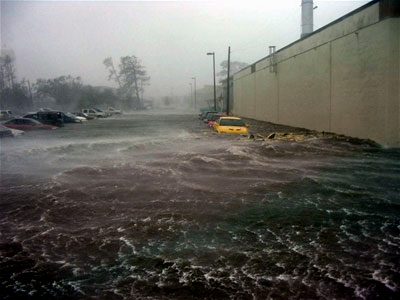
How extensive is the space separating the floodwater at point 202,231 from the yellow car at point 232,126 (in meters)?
9.52

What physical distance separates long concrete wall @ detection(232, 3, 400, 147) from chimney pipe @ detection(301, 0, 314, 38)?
771 cm

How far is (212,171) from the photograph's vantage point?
12227 millimetres

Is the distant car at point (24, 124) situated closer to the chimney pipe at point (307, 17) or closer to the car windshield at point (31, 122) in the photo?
the car windshield at point (31, 122)

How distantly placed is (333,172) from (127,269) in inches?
330

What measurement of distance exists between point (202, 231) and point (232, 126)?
1717 cm

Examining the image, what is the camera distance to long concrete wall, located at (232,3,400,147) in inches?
650

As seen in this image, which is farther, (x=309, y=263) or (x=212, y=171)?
(x=212, y=171)

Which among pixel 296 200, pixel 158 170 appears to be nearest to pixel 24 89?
A: pixel 158 170

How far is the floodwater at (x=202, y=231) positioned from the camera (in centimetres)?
456

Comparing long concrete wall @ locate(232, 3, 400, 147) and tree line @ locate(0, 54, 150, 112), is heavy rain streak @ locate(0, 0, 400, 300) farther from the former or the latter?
tree line @ locate(0, 54, 150, 112)

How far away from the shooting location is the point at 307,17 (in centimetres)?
3897

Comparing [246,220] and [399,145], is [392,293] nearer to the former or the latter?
[246,220]

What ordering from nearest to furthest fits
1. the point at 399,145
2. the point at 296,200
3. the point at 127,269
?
the point at 127,269
the point at 296,200
the point at 399,145

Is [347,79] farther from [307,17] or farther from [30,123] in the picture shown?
[30,123]
